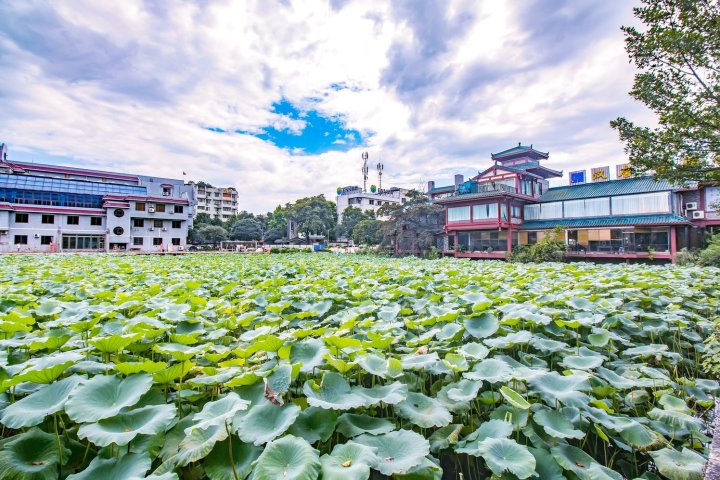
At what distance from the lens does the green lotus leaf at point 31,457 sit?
102cm

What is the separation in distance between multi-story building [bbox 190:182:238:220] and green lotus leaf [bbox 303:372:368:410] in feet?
213

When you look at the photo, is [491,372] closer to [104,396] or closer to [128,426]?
[128,426]

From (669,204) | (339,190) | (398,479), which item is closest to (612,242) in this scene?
(669,204)

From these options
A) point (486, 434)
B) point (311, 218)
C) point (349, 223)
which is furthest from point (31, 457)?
point (349, 223)

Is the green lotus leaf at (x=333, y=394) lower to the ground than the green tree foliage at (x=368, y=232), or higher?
lower

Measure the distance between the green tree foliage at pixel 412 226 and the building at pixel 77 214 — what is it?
1933cm

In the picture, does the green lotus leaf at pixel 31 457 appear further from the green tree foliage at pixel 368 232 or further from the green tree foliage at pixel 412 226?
the green tree foliage at pixel 368 232

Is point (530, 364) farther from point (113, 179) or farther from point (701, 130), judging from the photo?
point (113, 179)

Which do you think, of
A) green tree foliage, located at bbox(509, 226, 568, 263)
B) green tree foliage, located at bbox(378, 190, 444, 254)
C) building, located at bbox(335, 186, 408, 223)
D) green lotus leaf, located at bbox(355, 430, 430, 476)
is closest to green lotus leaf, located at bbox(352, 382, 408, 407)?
green lotus leaf, located at bbox(355, 430, 430, 476)

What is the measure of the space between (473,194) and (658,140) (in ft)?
49.1

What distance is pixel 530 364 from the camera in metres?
2.01

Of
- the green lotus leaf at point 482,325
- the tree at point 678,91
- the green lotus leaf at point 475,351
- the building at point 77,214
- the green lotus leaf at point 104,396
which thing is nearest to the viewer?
the green lotus leaf at point 104,396

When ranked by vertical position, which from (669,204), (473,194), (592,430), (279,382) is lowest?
(592,430)

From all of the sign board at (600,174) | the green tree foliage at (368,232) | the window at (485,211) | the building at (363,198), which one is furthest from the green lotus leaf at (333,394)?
the building at (363,198)
